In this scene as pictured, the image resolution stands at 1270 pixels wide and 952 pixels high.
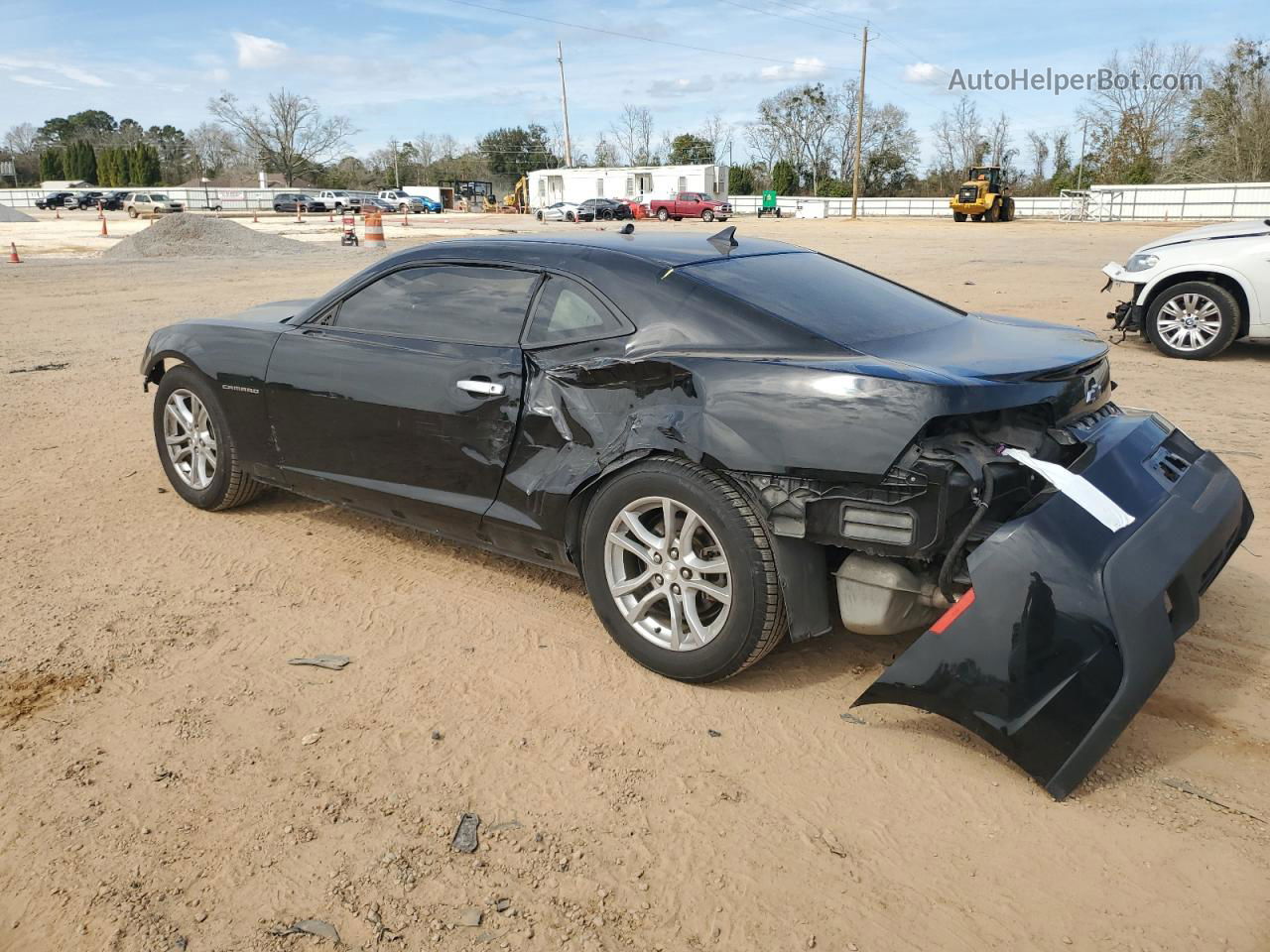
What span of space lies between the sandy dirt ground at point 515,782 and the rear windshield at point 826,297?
123 centimetres

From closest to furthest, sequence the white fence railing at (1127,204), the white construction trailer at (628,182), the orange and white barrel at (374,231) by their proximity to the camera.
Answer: the orange and white barrel at (374,231) < the white fence railing at (1127,204) < the white construction trailer at (628,182)

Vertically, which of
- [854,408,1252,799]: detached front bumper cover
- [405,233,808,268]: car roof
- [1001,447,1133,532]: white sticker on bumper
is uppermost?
[405,233,808,268]: car roof

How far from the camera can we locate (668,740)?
306 cm

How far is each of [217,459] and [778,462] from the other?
3.24m

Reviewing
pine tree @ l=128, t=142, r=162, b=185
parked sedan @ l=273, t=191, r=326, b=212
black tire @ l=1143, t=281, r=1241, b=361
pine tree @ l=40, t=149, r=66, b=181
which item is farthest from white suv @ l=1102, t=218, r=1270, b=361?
pine tree @ l=40, t=149, r=66, b=181

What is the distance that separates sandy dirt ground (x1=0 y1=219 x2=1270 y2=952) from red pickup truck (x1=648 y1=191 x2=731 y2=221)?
4796 centimetres

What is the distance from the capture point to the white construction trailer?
58.4 m

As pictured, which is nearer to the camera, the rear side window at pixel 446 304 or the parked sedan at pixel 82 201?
the rear side window at pixel 446 304

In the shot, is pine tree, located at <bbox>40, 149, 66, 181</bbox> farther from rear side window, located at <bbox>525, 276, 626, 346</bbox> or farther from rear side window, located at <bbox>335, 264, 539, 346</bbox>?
rear side window, located at <bbox>525, 276, 626, 346</bbox>

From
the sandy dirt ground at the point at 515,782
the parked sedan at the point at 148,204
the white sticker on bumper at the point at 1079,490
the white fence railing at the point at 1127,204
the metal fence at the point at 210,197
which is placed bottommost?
the sandy dirt ground at the point at 515,782

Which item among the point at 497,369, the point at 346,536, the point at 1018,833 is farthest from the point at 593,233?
the point at 1018,833

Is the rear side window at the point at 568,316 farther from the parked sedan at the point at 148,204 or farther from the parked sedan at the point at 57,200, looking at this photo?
the parked sedan at the point at 57,200

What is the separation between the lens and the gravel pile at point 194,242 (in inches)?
920

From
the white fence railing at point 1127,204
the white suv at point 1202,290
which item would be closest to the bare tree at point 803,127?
the white fence railing at point 1127,204
